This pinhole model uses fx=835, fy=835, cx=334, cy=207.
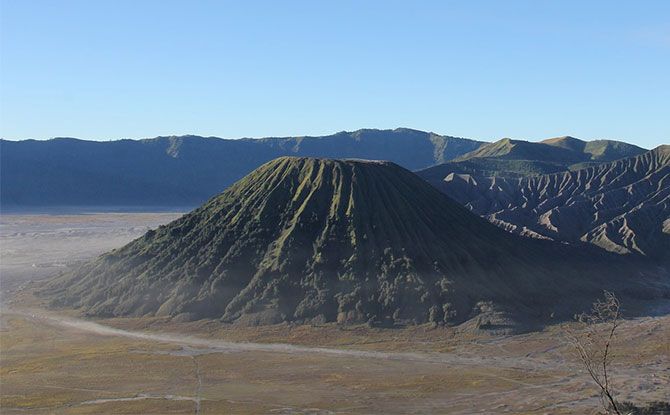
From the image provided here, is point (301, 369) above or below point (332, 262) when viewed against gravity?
below

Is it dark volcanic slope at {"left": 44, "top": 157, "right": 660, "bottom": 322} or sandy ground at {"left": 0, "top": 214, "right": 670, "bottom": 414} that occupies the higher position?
dark volcanic slope at {"left": 44, "top": 157, "right": 660, "bottom": 322}

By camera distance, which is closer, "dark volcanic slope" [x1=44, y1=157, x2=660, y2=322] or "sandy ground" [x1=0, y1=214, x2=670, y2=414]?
"sandy ground" [x1=0, y1=214, x2=670, y2=414]

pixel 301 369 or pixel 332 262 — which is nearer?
pixel 301 369

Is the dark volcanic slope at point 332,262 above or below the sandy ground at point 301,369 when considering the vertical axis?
above

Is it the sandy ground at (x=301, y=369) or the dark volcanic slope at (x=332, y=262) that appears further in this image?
the dark volcanic slope at (x=332, y=262)

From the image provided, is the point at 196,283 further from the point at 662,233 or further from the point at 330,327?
the point at 662,233
